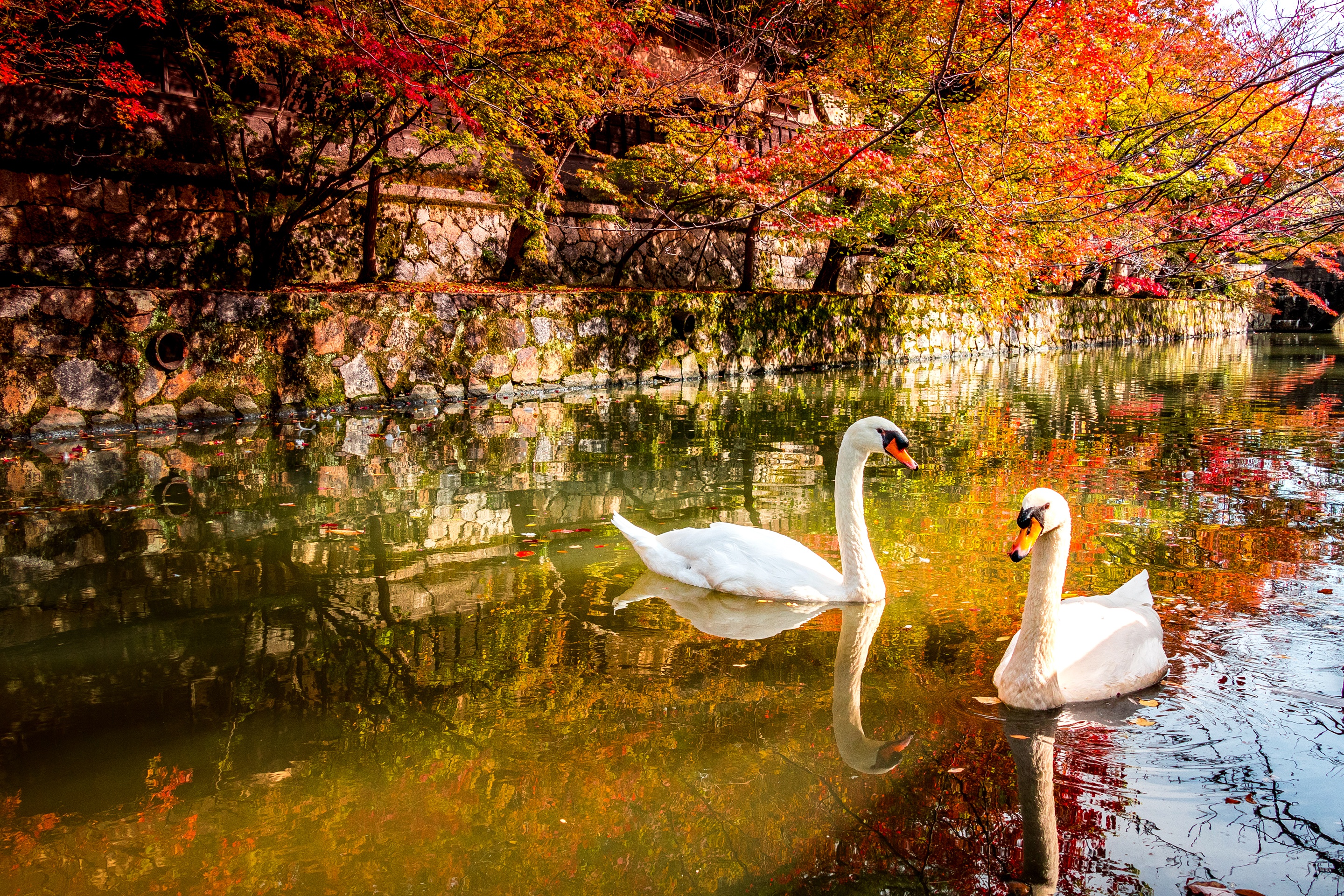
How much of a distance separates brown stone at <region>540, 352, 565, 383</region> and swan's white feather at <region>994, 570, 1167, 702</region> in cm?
1086

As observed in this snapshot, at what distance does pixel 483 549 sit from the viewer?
5.44 m

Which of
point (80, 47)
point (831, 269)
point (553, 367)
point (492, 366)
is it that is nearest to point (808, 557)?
point (492, 366)

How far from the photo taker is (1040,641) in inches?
129

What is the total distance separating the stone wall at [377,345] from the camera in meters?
9.61

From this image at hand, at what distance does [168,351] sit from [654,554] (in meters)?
7.78

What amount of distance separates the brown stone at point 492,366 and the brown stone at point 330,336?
1.95 m

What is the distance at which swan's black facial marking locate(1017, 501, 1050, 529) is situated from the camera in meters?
3.22

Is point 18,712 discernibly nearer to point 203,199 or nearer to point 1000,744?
point 1000,744

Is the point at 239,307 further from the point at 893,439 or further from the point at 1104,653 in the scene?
the point at 1104,653

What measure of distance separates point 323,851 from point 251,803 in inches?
14.9

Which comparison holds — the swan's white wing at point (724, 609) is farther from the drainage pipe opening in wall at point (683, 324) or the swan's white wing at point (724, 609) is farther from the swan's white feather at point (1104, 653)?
the drainage pipe opening in wall at point (683, 324)

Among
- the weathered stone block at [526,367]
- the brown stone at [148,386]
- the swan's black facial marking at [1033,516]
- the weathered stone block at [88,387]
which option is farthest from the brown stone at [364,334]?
the swan's black facial marking at [1033,516]

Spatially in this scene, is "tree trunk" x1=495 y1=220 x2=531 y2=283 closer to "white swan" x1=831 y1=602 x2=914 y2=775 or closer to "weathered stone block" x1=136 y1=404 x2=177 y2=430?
"weathered stone block" x1=136 y1=404 x2=177 y2=430

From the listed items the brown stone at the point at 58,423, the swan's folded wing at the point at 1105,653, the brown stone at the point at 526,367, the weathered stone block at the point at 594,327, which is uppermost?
the weathered stone block at the point at 594,327
